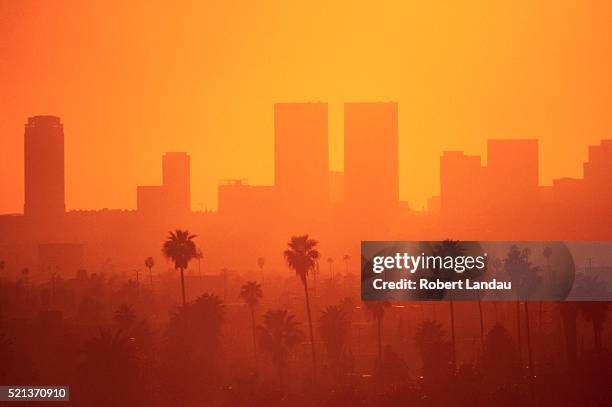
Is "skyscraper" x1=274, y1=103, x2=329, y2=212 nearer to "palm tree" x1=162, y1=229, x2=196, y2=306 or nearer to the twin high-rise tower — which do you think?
the twin high-rise tower

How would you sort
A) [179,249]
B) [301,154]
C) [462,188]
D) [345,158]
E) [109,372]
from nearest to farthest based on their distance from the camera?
[109,372] < [179,249] < [462,188] < [301,154] < [345,158]

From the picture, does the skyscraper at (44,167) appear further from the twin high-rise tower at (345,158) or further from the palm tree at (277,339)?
the twin high-rise tower at (345,158)

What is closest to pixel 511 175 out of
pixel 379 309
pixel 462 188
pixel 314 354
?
pixel 462 188

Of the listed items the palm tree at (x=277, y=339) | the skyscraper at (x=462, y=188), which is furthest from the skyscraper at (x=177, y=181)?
the palm tree at (x=277, y=339)

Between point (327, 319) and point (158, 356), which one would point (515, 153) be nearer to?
point (327, 319)

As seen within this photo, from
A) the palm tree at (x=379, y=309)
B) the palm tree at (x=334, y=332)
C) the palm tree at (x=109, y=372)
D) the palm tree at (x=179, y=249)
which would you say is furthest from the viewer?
the palm tree at (x=179, y=249)

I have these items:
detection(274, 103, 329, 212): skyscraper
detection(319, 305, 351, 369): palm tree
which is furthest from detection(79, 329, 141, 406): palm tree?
detection(274, 103, 329, 212): skyscraper

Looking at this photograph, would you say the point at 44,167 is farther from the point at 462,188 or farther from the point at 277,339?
the point at 277,339
